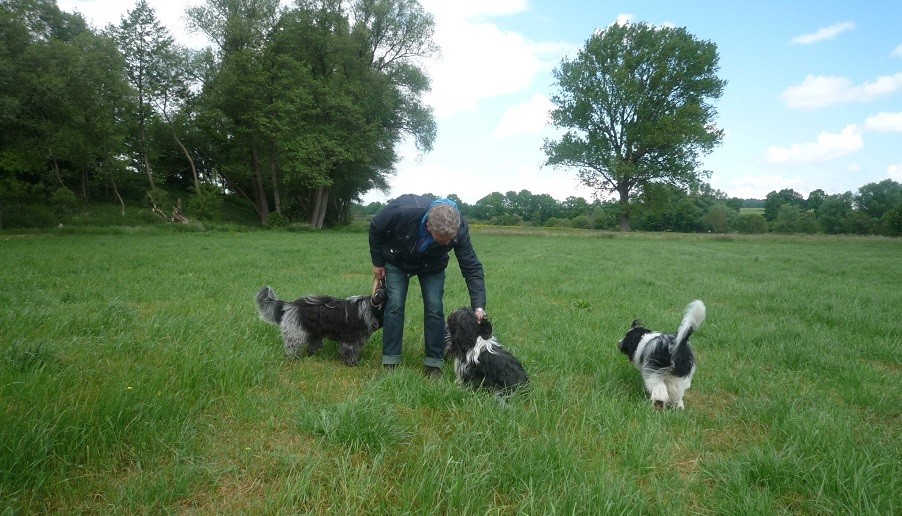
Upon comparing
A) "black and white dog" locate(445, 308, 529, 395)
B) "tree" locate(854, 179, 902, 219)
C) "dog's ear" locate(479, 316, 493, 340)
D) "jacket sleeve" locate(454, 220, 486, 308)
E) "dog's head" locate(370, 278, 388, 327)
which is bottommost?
"black and white dog" locate(445, 308, 529, 395)

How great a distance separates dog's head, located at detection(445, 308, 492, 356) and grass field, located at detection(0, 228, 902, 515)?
1.84ft

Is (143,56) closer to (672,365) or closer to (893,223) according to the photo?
(672,365)

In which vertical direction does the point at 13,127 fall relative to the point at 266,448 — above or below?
above

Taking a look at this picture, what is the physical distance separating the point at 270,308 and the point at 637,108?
4567 centimetres

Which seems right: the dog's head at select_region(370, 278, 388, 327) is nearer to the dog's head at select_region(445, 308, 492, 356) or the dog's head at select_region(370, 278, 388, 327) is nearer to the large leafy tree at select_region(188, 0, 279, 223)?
the dog's head at select_region(445, 308, 492, 356)

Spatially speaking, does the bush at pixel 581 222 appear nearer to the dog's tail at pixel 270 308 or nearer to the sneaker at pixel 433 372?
the dog's tail at pixel 270 308

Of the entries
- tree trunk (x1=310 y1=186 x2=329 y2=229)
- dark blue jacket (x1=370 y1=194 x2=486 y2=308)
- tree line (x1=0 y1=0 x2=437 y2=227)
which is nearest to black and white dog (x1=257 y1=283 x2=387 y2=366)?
dark blue jacket (x1=370 y1=194 x2=486 y2=308)

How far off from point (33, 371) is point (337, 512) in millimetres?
2980

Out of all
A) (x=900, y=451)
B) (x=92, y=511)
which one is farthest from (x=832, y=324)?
(x=92, y=511)

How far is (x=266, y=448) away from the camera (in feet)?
9.68

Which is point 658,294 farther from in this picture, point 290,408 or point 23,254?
point 23,254

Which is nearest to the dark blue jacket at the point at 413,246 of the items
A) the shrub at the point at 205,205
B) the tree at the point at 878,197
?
the shrub at the point at 205,205

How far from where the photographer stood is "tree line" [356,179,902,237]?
145ft

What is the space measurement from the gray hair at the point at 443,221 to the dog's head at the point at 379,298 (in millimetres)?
1195
